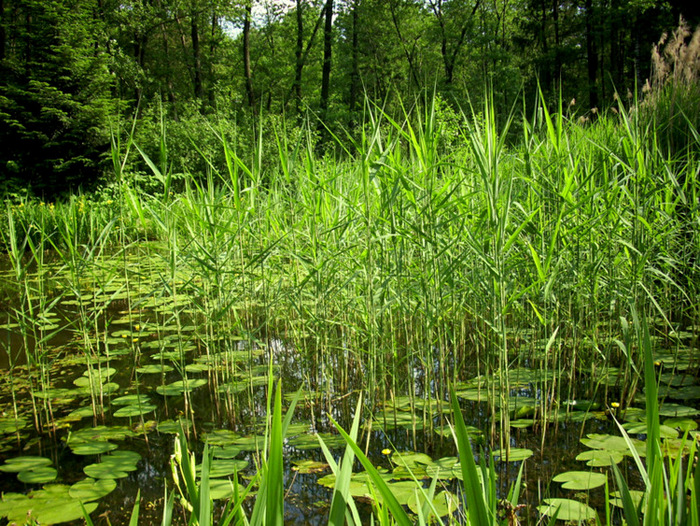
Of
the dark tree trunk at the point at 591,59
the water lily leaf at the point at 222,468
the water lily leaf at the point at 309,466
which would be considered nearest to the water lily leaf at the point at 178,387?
the water lily leaf at the point at 222,468

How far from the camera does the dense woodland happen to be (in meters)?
11.1

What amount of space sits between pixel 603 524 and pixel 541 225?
1.24 m

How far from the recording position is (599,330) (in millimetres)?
3105

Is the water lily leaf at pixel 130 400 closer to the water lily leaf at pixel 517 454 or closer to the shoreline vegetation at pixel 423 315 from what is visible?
the shoreline vegetation at pixel 423 315

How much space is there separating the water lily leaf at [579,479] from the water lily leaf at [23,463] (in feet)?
7.05

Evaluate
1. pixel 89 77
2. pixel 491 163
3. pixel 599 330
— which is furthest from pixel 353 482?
pixel 89 77

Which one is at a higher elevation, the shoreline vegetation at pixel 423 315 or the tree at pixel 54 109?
the tree at pixel 54 109

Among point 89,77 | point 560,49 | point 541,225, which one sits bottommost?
point 541,225

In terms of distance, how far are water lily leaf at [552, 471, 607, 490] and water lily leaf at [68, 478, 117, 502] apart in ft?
5.61

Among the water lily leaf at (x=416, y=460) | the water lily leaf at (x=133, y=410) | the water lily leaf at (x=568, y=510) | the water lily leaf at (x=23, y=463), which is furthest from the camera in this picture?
the water lily leaf at (x=133, y=410)

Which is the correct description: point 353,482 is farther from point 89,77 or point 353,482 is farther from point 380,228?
point 89,77

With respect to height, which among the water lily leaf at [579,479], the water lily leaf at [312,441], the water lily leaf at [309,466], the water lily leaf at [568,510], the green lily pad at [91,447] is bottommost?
the water lily leaf at [309,466]

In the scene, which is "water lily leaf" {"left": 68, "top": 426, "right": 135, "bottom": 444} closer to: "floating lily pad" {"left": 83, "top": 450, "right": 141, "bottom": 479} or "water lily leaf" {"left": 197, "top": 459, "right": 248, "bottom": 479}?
"floating lily pad" {"left": 83, "top": 450, "right": 141, "bottom": 479}

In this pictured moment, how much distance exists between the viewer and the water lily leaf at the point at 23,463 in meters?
2.16
